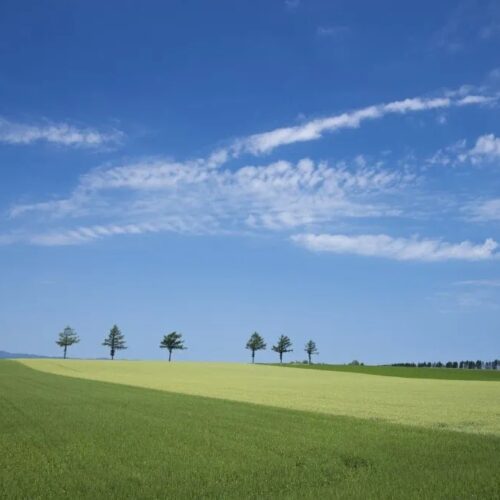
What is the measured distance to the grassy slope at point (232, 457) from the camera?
11672 mm

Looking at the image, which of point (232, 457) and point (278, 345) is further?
point (278, 345)

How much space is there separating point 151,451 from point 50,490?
420cm

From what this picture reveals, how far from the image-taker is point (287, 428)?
20531 mm

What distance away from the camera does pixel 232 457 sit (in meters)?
14.7

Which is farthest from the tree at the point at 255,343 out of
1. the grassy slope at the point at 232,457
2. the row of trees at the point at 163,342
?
the grassy slope at the point at 232,457

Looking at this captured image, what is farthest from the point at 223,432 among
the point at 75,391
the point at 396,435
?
the point at 75,391

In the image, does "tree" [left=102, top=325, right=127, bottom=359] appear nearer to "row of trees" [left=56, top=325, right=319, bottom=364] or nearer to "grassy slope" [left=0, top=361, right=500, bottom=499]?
"row of trees" [left=56, top=325, right=319, bottom=364]

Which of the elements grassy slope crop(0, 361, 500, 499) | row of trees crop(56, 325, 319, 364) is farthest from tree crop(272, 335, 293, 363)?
grassy slope crop(0, 361, 500, 499)

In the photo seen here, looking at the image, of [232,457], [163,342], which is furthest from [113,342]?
[232,457]

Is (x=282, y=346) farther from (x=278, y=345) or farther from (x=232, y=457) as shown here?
(x=232, y=457)

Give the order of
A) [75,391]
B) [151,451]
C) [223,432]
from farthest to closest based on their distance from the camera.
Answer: [75,391]
[223,432]
[151,451]

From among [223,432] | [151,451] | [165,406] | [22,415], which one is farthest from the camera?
[165,406]

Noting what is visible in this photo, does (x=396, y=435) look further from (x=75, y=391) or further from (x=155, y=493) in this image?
(x=75, y=391)

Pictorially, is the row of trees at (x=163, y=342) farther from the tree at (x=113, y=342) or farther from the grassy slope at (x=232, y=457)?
the grassy slope at (x=232, y=457)
